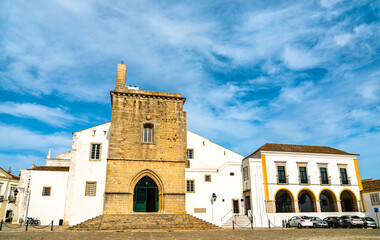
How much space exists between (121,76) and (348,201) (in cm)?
2666

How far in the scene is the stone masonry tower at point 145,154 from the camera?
23997mm

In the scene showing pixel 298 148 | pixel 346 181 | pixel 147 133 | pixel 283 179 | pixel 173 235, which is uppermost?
Answer: pixel 147 133

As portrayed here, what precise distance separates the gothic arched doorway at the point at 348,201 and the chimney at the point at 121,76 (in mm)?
24646

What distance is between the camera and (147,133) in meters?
26.0

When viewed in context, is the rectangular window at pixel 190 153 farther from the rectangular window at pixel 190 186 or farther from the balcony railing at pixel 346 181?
the balcony railing at pixel 346 181

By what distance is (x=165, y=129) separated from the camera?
86.2 feet

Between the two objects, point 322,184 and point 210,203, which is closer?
point 210,203

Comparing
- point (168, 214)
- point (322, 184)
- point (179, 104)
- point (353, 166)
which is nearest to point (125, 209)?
point (168, 214)

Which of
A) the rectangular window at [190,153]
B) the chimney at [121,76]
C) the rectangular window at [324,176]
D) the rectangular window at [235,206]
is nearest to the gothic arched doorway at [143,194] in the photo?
the rectangular window at [190,153]

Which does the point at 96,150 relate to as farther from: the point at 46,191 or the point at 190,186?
the point at 190,186

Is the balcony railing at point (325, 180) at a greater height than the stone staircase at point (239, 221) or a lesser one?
greater

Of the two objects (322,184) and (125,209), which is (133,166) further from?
(322,184)

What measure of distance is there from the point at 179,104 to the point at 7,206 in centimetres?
2766

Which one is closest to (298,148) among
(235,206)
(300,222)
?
(300,222)
